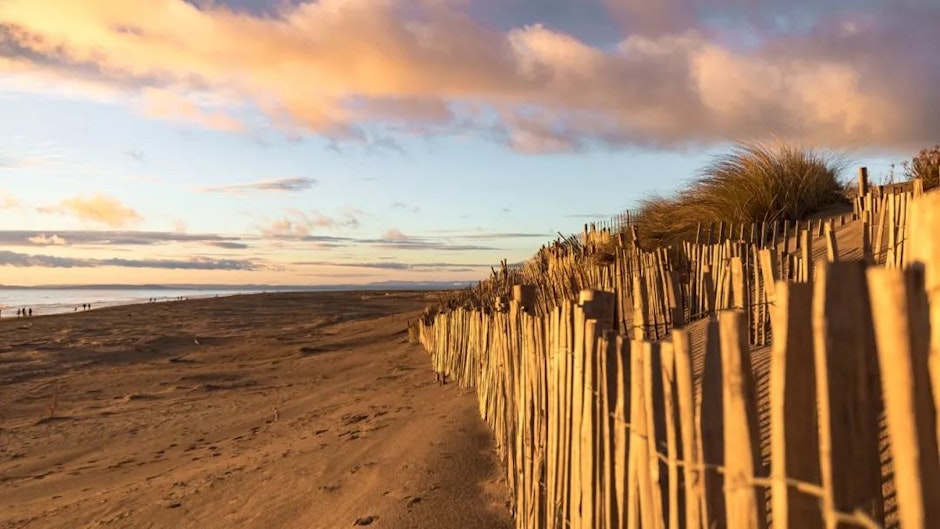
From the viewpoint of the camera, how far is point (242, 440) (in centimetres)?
779

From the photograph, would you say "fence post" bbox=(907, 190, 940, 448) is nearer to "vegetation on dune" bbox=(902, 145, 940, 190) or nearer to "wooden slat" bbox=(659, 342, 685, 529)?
"wooden slat" bbox=(659, 342, 685, 529)

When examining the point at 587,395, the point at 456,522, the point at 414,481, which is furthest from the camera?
the point at 414,481

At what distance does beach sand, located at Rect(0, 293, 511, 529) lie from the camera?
4.78 metres

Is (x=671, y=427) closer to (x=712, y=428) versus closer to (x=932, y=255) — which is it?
(x=712, y=428)

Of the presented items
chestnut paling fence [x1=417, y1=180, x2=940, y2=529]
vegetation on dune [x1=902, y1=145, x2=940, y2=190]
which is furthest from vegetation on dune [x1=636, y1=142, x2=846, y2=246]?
chestnut paling fence [x1=417, y1=180, x2=940, y2=529]

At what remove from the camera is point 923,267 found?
1.15 m

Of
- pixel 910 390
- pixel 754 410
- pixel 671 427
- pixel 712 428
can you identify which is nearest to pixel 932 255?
pixel 910 390

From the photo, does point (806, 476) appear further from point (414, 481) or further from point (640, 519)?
point (414, 481)

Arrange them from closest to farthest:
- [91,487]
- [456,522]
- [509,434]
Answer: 1. [456,522]
2. [509,434]
3. [91,487]

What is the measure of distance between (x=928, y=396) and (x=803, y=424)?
248 mm

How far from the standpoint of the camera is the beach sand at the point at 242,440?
188 inches

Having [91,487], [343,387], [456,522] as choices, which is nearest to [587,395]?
[456,522]

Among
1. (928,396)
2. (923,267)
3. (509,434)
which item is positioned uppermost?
(923,267)

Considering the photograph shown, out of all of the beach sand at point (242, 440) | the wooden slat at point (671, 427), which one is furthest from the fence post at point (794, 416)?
the beach sand at point (242, 440)
